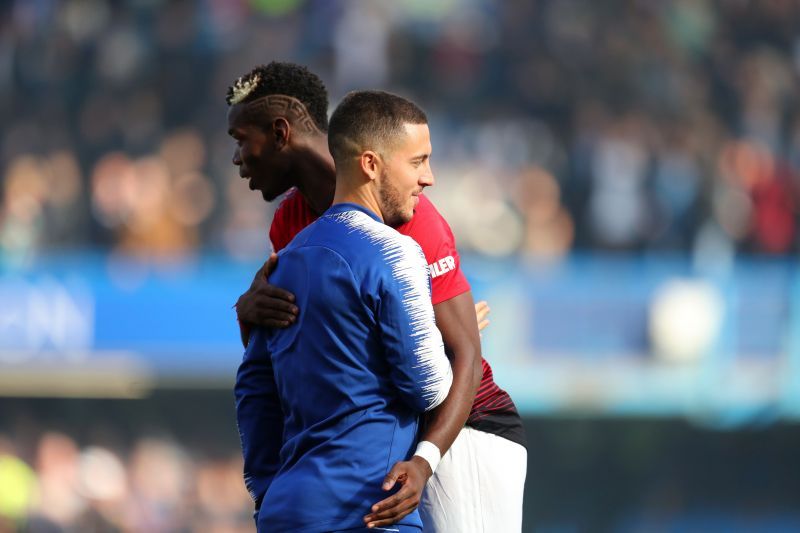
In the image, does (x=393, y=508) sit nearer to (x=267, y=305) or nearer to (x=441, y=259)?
(x=267, y=305)

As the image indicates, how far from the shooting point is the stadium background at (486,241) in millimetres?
9961

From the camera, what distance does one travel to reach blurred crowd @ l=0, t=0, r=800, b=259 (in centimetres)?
1047

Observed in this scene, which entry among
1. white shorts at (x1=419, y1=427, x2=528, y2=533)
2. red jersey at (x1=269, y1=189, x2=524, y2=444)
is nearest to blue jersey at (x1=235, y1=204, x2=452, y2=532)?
red jersey at (x1=269, y1=189, x2=524, y2=444)

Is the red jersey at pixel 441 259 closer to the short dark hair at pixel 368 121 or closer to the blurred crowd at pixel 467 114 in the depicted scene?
the short dark hair at pixel 368 121

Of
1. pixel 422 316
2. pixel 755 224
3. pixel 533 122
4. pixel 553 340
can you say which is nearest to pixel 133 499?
pixel 553 340

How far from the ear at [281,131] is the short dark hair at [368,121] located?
13.8 inches

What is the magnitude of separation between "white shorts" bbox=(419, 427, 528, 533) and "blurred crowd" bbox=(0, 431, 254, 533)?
6874 millimetres

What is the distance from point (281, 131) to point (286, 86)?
0.44 ft

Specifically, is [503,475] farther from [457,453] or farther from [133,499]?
[133,499]

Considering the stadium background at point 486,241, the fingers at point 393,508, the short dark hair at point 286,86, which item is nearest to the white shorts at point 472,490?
the fingers at point 393,508

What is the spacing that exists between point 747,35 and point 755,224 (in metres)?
2.22

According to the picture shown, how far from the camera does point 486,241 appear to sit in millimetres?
10297

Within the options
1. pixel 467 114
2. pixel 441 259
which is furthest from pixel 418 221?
pixel 467 114

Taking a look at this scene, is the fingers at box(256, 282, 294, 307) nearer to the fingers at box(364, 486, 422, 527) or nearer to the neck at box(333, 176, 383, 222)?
the neck at box(333, 176, 383, 222)
